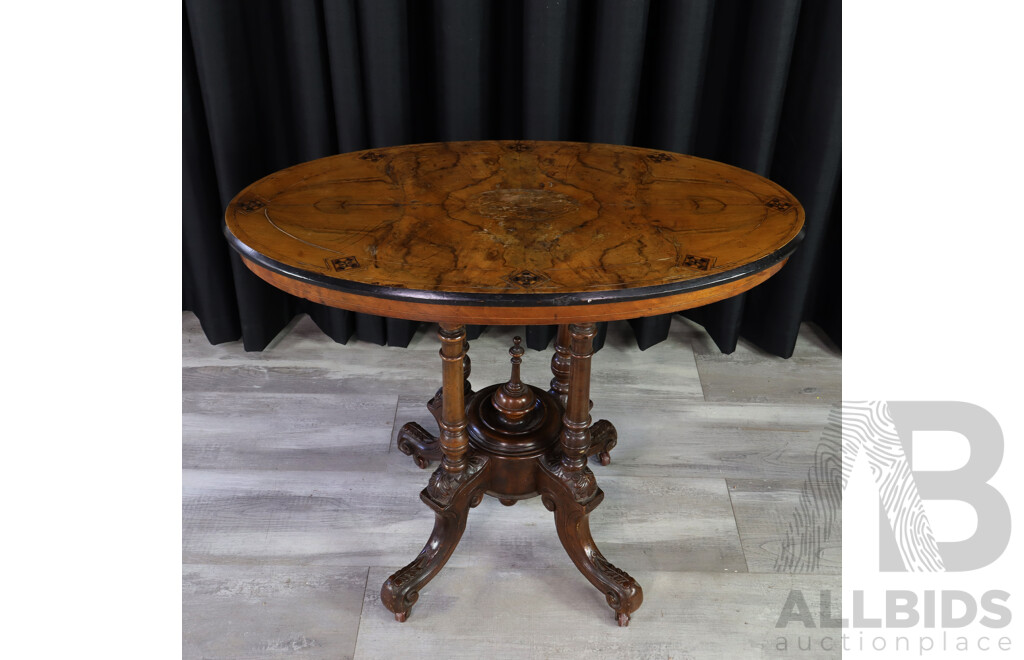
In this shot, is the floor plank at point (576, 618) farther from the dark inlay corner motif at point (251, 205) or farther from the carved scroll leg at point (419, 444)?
the dark inlay corner motif at point (251, 205)

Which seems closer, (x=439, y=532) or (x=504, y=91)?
(x=439, y=532)

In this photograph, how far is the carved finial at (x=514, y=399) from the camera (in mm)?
1669

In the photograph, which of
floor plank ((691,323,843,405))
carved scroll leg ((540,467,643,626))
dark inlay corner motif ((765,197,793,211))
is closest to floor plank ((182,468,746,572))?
carved scroll leg ((540,467,643,626))

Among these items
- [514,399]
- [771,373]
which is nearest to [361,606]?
[514,399]

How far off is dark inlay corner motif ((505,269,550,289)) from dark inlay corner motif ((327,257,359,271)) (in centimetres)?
25

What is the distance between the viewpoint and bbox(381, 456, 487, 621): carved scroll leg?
1.49 meters

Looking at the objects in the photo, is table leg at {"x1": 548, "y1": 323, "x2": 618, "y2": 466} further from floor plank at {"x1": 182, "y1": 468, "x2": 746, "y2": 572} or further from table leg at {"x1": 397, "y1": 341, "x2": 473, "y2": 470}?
table leg at {"x1": 397, "y1": 341, "x2": 473, "y2": 470}

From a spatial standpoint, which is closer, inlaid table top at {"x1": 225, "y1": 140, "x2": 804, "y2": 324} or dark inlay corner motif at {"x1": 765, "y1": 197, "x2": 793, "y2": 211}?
inlaid table top at {"x1": 225, "y1": 140, "x2": 804, "y2": 324}

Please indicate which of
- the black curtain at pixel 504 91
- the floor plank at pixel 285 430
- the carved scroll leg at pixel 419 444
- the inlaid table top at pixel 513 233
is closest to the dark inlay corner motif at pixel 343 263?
the inlaid table top at pixel 513 233

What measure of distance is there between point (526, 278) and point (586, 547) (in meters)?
0.71

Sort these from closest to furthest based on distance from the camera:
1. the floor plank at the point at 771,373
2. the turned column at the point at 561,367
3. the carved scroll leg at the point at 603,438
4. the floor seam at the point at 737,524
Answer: the floor seam at the point at 737,524
the turned column at the point at 561,367
the carved scroll leg at the point at 603,438
the floor plank at the point at 771,373

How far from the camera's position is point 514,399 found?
1.67 metres

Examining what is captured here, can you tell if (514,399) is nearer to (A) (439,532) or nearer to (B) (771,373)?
(A) (439,532)

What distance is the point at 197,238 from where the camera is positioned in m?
2.27
